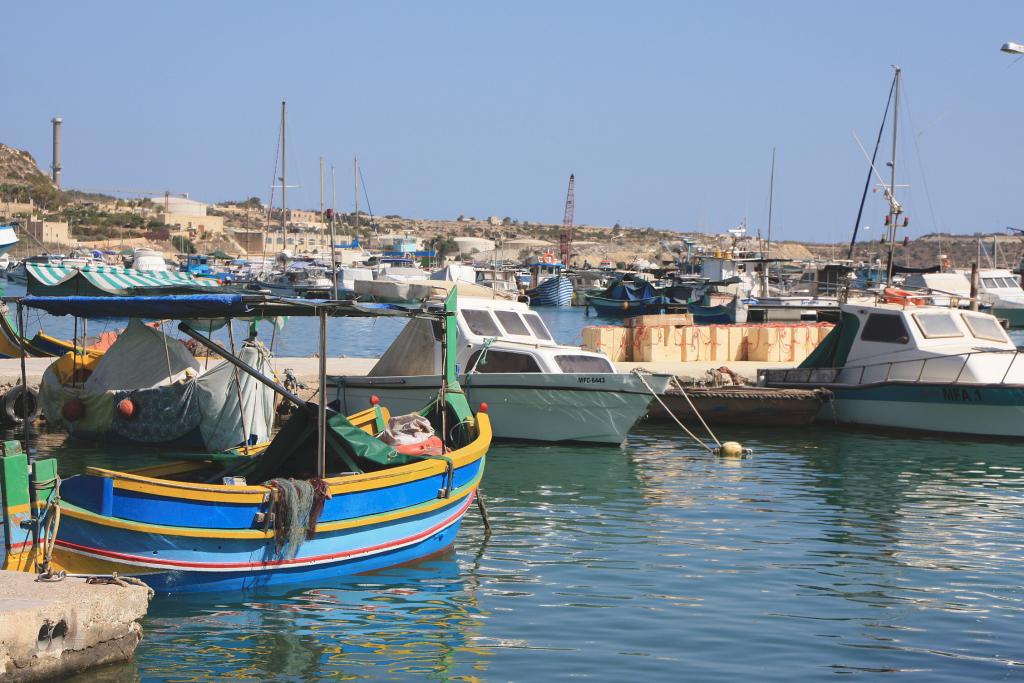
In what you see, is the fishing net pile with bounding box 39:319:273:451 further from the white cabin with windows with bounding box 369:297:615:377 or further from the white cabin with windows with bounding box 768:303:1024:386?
the white cabin with windows with bounding box 768:303:1024:386

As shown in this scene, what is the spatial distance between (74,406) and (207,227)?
497ft

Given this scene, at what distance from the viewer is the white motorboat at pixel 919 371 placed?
2400 cm

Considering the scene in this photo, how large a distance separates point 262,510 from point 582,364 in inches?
464

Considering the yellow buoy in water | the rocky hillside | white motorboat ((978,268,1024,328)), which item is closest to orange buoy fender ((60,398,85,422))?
the yellow buoy in water

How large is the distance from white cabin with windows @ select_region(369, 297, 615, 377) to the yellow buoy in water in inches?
100

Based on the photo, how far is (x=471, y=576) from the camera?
13.7 meters

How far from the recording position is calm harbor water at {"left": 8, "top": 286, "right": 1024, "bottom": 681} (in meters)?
10.6

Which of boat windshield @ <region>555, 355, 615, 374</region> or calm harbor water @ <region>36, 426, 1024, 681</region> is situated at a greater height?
boat windshield @ <region>555, 355, 615, 374</region>

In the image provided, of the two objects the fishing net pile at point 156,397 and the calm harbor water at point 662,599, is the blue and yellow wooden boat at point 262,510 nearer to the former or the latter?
the calm harbor water at point 662,599

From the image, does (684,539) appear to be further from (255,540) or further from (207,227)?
(207,227)

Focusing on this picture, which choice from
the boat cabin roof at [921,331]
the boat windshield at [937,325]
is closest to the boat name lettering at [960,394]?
the boat cabin roof at [921,331]

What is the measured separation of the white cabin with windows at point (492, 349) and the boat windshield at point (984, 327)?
317 inches

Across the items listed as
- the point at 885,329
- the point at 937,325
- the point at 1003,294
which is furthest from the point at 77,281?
the point at 1003,294

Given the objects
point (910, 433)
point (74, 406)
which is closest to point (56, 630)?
point (74, 406)
